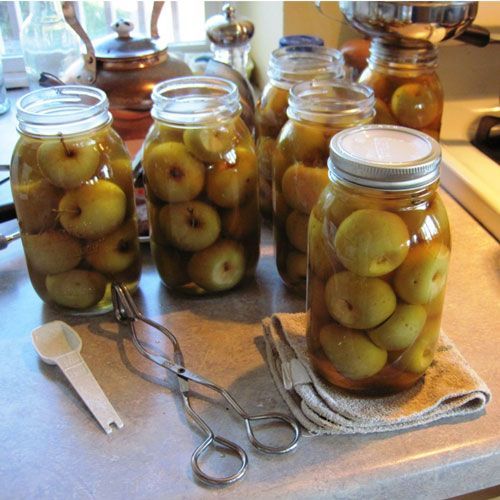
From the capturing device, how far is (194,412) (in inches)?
20.4

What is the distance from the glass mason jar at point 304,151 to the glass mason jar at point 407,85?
97 mm

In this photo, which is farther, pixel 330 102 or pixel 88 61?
pixel 88 61

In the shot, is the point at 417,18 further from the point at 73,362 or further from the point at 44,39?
the point at 44,39

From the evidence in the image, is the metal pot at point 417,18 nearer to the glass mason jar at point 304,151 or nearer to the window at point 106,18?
the glass mason jar at point 304,151

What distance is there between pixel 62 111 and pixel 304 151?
23 cm

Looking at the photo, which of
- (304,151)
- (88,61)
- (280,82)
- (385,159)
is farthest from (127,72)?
(385,159)

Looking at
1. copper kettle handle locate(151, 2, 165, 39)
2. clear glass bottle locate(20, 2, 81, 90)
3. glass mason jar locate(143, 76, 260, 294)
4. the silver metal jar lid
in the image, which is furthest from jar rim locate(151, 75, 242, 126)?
clear glass bottle locate(20, 2, 81, 90)

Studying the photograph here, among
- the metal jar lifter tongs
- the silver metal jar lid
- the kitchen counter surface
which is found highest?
the silver metal jar lid

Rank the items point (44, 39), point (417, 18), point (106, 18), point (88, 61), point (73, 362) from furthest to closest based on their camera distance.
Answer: point (106, 18) → point (44, 39) → point (88, 61) → point (417, 18) → point (73, 362)

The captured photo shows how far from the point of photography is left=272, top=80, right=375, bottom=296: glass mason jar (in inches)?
23.3

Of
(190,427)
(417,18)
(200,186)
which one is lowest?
(190,427)

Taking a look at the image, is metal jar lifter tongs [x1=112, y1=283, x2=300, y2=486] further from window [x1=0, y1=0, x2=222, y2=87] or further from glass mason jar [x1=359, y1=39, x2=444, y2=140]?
window [x1=0, y1=0, x2=222, y2=87]

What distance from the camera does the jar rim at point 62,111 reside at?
568 mm

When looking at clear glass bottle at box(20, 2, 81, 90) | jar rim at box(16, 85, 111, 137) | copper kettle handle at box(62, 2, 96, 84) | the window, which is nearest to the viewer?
jar rim at box(16, 85, 111, 137)
